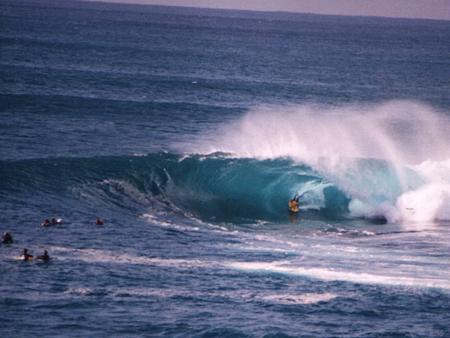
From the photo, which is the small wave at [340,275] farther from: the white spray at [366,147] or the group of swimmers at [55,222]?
the white spray at [366,147]

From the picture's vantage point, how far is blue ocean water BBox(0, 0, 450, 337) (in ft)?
78.8

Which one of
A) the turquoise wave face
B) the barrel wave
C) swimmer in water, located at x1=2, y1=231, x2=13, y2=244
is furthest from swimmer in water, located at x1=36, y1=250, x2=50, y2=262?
the turquoise wave face

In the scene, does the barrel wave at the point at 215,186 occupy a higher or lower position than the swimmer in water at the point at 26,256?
higher

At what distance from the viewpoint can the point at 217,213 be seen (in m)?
38.7

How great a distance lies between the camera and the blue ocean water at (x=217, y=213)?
24.0 meters

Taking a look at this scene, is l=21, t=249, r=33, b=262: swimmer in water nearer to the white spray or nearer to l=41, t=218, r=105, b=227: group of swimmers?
l=41, t=218, r=105, b=227: group of swimmers

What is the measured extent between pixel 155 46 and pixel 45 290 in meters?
132

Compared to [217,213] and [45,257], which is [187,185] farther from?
[45,257]

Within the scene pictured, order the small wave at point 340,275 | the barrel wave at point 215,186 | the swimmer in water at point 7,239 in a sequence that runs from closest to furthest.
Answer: the small wave at point 340,275
the swimmer in water at point 7,239
the barrel wave at point 215,186

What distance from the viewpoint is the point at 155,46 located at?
155 metres

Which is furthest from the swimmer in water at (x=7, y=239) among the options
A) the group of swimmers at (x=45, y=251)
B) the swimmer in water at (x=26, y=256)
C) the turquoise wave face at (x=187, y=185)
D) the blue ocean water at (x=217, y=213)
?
the turquoise wave face at (x=187, y=185)

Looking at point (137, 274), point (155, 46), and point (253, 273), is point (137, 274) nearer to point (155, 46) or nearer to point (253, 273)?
point (253, 273)

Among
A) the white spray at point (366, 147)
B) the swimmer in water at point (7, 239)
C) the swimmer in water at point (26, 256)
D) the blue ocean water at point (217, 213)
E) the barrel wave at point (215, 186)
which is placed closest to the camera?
A: the blue ocean water at point (217, 213)

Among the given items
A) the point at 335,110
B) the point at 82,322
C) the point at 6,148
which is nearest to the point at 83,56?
the point at 335,110
